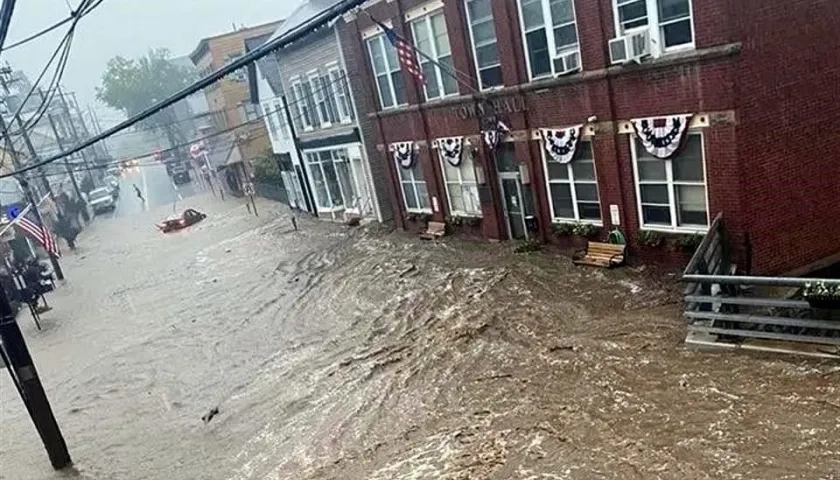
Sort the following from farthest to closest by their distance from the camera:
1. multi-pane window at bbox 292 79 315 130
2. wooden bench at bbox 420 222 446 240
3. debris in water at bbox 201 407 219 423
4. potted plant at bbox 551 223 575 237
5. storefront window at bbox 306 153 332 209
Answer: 1. storefront window at bbox 306 153 332 209
2. multi-pane window at bbox 292 79 315 130
3. wooden bench at bbox 420 222 446 240
4. potted plant at bbox 551 223 575 237
5. debris in water at bbox 201 407 219 423

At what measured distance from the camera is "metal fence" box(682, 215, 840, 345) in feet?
29.2

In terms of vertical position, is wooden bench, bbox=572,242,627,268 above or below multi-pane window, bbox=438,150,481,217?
below

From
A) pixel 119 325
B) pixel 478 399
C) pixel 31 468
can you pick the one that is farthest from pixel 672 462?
pixel 119 325

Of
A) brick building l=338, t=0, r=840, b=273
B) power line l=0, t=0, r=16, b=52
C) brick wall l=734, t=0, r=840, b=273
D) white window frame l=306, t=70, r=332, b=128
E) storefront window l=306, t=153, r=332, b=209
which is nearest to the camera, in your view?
power line l=0, t=0, r=16, b=52

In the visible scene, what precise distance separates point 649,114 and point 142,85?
9795 centimetres

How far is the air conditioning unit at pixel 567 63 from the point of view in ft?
45.3

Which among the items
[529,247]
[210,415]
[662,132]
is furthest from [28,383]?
[662,132]

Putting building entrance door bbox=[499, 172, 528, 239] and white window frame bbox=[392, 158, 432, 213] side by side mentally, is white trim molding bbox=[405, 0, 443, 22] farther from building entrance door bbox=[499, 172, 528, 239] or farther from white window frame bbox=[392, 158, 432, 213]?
building entrance door bbox=[499, 172, 528, 239]

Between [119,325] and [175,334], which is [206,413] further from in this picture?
[119,325]

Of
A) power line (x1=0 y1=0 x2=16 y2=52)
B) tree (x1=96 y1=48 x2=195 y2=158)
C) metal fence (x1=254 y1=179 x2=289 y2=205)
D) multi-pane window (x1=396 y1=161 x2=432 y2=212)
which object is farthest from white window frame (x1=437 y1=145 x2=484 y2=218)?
tree (x1=96 y1=48 x2=195 y2=158)

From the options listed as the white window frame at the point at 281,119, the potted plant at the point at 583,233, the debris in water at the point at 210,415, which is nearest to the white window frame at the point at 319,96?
the white window frame at the point at 281,119

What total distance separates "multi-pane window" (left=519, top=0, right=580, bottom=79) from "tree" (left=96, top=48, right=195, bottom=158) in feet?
283

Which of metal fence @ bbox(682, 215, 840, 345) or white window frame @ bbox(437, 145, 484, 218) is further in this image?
white window frame @ bbox(437, 145, 484, 218)

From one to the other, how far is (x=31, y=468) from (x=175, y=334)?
6.56 meters
